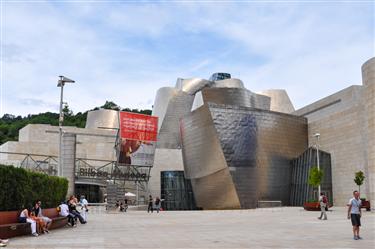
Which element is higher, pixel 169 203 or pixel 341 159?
pixel 341 159

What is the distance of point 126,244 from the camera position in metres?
12.1

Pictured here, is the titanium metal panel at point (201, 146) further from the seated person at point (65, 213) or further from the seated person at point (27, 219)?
the seated person at point (27, 219)

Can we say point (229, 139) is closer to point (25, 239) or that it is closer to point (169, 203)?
point (169, 203)

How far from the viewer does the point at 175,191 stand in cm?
5666

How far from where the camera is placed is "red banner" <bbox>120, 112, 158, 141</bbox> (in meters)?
51.3

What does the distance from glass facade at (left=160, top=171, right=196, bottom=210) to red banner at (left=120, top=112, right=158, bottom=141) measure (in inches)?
243

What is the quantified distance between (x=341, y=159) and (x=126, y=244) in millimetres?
35021

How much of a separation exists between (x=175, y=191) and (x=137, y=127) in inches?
399

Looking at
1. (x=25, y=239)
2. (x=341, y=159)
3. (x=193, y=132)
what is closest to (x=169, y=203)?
(x=193, y=132)

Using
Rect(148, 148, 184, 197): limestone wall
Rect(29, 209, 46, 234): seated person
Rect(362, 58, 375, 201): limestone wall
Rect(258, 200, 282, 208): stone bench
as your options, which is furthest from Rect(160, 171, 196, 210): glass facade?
Rect(29, 209, 46, 234): seated person

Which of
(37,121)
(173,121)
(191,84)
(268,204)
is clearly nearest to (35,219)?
(268,204)

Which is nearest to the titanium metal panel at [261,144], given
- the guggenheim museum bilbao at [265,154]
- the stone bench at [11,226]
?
the guggenheim museum bilbao at [265,154]

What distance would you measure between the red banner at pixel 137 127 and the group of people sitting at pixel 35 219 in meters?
34.3

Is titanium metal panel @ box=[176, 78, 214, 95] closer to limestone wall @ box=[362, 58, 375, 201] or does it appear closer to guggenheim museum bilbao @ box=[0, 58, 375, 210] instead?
guggenheim museum bilbao @ box=[0, 58, 375, 210]
